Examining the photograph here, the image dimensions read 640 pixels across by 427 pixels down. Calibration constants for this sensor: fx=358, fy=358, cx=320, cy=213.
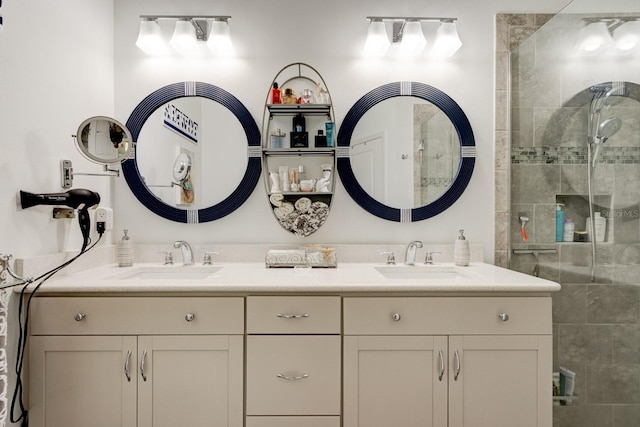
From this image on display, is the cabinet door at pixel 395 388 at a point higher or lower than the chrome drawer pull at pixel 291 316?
lower

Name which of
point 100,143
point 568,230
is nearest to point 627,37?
point 568,230

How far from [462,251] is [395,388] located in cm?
83

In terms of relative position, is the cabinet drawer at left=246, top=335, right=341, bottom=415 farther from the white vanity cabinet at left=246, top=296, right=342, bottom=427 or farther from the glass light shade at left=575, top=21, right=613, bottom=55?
the glass light shade at left=575, top=21, right=613, bottom=55

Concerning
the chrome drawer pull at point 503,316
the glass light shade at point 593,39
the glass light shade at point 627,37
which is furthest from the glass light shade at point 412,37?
the chrome drawer pull at point 503,316

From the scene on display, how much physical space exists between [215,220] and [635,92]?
2008 mm

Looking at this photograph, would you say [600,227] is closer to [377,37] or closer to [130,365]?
[377,37]

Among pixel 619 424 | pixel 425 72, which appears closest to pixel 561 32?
pixel 425 72

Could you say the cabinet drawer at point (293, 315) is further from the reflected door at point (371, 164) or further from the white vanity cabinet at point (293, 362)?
the reflected door at point (371, 164)

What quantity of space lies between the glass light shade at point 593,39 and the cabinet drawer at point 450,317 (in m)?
1.09

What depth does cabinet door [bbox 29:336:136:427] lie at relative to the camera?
1412mm

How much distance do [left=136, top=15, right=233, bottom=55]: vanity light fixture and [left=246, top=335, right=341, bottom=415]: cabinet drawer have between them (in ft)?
5.10

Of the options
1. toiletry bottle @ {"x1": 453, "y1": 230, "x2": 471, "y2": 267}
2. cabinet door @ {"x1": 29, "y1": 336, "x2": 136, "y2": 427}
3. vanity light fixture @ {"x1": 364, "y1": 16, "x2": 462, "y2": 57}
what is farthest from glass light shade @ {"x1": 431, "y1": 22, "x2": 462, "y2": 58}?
cabinet door @ {"x1": 29, "y1": 336, "x2": 136, "y2": 427}

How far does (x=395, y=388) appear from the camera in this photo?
1438 millimetres

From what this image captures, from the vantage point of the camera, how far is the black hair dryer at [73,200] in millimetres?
1425
